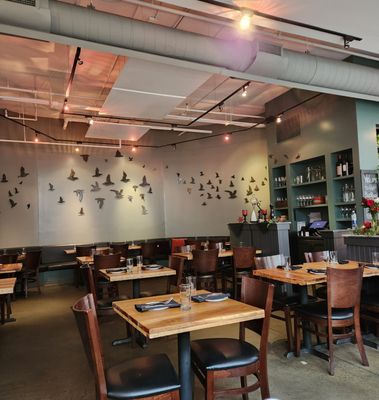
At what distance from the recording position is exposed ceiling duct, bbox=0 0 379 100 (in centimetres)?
339

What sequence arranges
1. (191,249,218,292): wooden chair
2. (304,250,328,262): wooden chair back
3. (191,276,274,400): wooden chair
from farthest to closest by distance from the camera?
(191,249,218,292): wooden chair → (304,250,328,262): wooden chair back → (191,276,274,400): wooden chair

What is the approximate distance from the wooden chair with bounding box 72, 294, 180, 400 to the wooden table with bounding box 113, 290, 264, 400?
14 centimetres

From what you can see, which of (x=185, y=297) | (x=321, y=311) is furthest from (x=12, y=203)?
(x=321, y=311)

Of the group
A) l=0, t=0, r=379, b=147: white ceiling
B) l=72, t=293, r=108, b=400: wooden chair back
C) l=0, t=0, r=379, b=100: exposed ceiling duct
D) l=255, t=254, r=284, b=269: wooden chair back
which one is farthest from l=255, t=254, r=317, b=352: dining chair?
l=0, t=0, r=379, b=147: white ceiling

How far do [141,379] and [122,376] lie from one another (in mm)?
126

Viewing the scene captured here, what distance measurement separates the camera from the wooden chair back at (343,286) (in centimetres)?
309

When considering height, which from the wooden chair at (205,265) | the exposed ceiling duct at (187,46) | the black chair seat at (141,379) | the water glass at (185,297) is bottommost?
the black chair seat at (141,379)

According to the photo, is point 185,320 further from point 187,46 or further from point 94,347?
point 187,46

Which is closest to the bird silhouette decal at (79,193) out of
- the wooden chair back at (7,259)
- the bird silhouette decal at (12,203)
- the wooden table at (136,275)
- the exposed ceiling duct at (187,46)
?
the bird silhouette decal at (12,203)

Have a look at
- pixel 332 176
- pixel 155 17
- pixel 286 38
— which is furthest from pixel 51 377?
pixel 332 176

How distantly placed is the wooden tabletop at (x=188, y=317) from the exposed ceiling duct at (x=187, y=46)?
2.80 m

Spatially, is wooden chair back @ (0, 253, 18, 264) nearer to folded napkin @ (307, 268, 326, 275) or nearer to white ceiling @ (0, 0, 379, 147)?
white ceiling @ (0, 0, 379, 147)

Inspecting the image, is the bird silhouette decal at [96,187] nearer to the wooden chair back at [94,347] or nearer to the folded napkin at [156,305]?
the folded napkin at [156,305]

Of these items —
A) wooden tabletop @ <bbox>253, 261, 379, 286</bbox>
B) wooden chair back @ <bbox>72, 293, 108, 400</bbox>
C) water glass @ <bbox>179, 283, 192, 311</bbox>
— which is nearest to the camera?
wooden chair back @ <bbox>72, 293, 108, 400</bbox>
